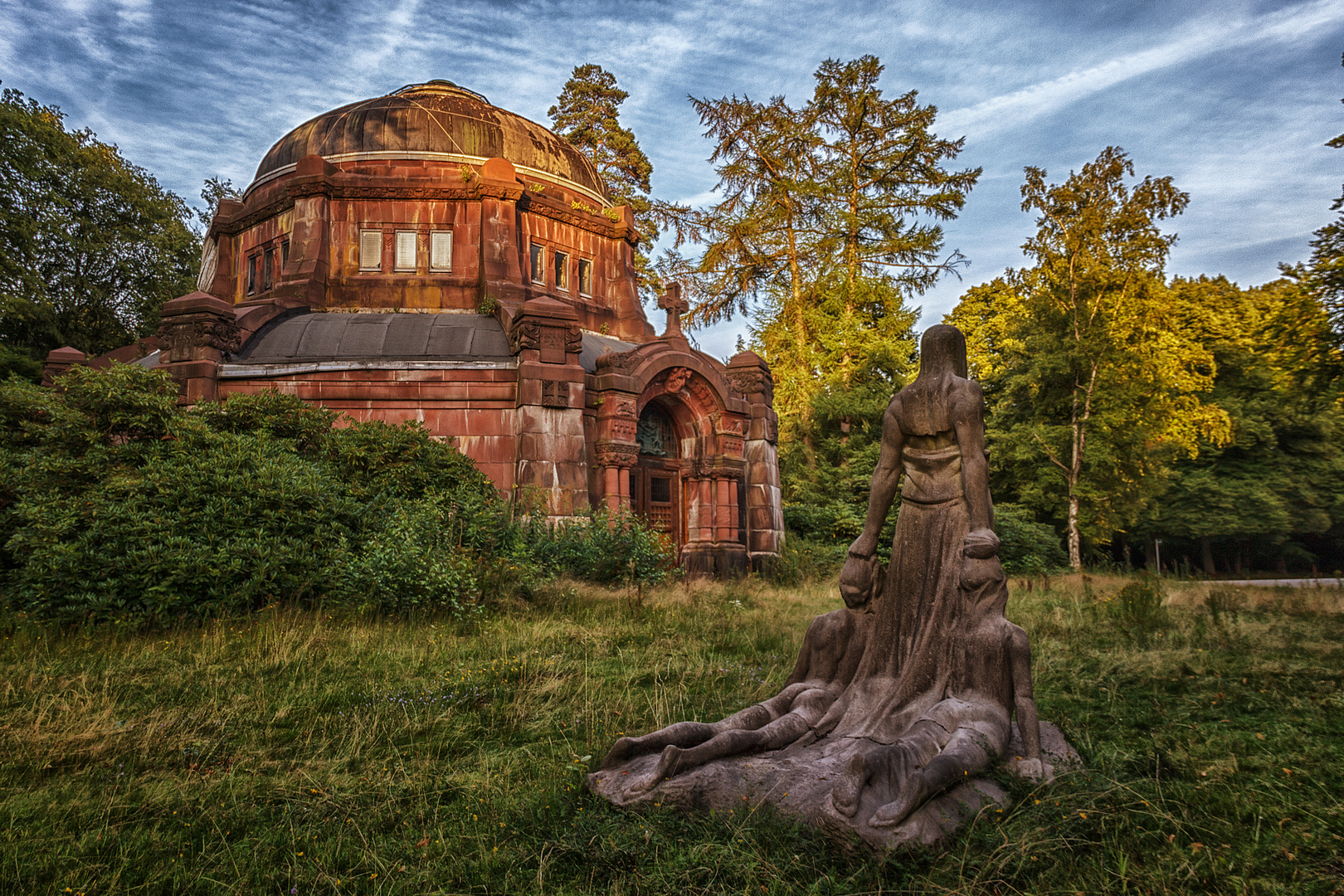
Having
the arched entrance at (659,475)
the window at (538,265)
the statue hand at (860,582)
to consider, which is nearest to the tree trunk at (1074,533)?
Result: the arched entrance at (659,475)

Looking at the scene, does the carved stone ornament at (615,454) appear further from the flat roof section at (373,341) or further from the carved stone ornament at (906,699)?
the carved stone ornament at (906,699)

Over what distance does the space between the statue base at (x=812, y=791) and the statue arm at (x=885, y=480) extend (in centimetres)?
117

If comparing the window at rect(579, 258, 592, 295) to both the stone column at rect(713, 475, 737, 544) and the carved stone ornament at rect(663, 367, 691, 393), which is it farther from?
the stone column at rect(713, 475, 737, 544)

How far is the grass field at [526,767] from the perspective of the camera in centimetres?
363

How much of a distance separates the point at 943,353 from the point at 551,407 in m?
11.0

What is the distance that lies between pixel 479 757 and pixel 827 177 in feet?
90.4

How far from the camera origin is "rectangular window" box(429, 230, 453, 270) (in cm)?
1972

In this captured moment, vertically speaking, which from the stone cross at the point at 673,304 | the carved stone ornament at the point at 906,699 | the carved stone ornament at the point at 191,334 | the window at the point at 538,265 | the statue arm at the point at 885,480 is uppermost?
the window at the point at 538,265

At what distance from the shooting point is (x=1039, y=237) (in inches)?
939

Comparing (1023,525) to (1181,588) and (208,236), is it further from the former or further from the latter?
(208,236)

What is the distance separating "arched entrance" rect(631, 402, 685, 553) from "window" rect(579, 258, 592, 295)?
16.3ft

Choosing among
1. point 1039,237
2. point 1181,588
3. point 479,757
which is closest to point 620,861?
point 479,757

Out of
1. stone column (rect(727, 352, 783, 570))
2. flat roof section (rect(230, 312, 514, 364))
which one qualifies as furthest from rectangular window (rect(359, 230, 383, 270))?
A: stone column (rect(727, 352, 783, 570))

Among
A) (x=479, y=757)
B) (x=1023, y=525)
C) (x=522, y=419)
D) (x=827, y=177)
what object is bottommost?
(x=479, y=757)
